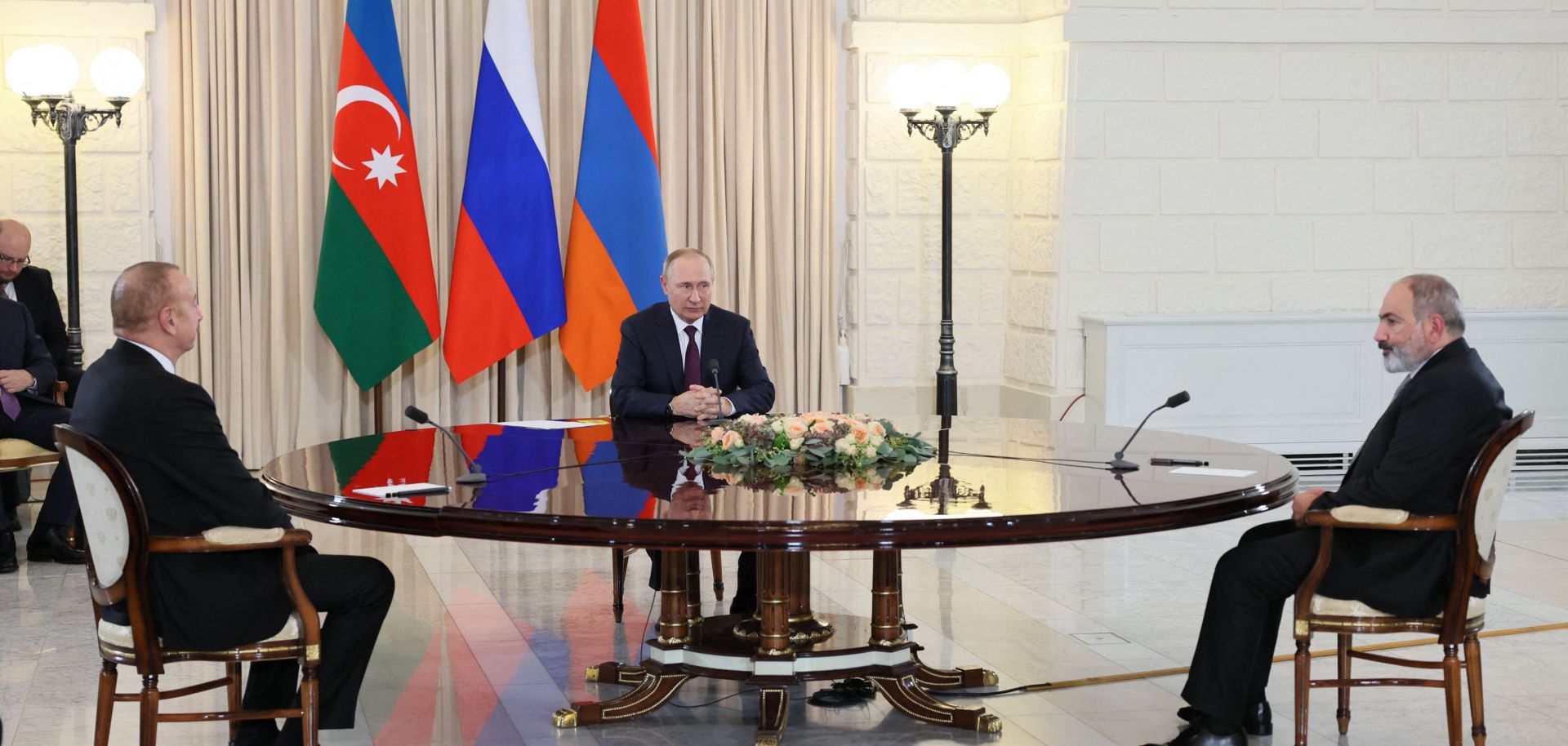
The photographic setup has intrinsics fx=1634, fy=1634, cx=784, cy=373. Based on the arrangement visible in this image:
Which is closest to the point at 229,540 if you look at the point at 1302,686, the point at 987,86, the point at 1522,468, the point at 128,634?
the point at 128,634

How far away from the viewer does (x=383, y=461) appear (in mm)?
3939

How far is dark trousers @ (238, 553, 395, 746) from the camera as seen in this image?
136 inches

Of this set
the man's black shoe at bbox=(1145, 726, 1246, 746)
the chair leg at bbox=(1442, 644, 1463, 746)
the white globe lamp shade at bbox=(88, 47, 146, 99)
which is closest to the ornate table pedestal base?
the man's black shoe at bbox=(1145, 726, 1246, 746)

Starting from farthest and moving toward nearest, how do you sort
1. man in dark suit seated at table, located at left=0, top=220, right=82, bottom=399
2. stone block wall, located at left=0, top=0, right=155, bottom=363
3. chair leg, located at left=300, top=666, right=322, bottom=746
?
1. stone block wall, located at left=0, top=0, right=155, bottom=363
2. man in dark suit seated at table, located at left=0, top=220, right=82, bottom=399
3. chair leg, located at left=300, top=666, right=322, bottom=746

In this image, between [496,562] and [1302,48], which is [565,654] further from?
[1302,48]

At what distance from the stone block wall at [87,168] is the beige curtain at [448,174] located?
6.2 inches

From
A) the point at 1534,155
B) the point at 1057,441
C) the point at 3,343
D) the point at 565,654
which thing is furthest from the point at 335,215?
the point at 1534,155

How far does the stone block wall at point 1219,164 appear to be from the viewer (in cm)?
760

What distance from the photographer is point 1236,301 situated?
7793mm

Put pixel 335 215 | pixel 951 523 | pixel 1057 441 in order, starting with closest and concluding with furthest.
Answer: pixel 951 523
pixel 1057 441
pixel 335 215

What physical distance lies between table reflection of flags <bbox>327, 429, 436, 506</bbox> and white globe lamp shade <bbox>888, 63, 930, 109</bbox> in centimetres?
350

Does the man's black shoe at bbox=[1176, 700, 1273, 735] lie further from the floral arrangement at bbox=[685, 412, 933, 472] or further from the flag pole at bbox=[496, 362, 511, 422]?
the flag pole at bbox=[496, 362, 511, 422]

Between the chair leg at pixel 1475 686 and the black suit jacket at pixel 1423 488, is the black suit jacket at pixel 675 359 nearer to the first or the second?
the black suit jacket at pixel 1423 488

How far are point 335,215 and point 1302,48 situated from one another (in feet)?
14.7
